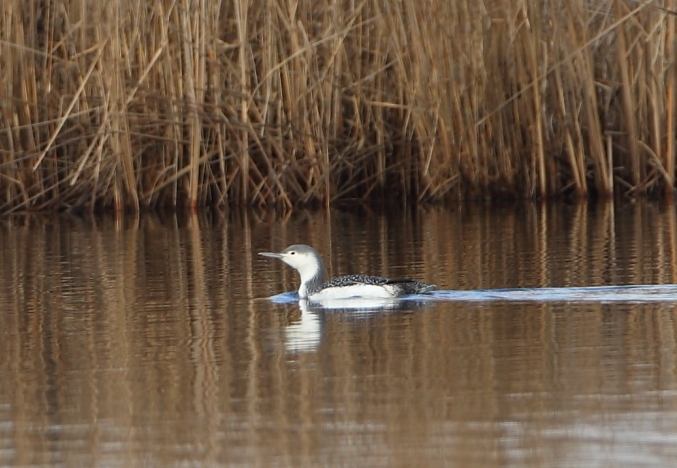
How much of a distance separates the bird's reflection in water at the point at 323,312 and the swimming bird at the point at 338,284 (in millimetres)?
55

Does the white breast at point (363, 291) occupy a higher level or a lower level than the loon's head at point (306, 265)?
lower

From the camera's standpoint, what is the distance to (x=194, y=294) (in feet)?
26.6

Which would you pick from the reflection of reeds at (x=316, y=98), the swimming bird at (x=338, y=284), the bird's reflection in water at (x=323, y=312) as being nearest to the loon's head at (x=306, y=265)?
the swimming bird at (x=338, y=284)

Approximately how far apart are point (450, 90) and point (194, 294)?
5.71 m

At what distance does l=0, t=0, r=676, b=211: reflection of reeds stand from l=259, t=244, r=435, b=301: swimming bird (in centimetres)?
465

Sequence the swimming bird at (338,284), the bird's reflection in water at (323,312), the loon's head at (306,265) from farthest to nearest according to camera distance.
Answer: the loon's head at (306,265) < the swimming bird at (338,284) < the bird's reflection in water at (323,312)

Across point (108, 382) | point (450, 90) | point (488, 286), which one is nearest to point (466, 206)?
point (450, 90)

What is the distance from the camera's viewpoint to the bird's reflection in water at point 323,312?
6.37 meters

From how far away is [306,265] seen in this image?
27.1ft

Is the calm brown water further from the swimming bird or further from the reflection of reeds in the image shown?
the reflection of reeds

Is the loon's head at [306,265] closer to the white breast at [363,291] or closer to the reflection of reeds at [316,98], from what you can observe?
the white breast at [363,291]

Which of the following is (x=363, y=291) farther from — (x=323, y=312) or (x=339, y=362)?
(x=339, y=362)

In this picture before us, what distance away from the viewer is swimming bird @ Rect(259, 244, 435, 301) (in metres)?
7.60

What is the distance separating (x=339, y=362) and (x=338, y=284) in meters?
2.14
